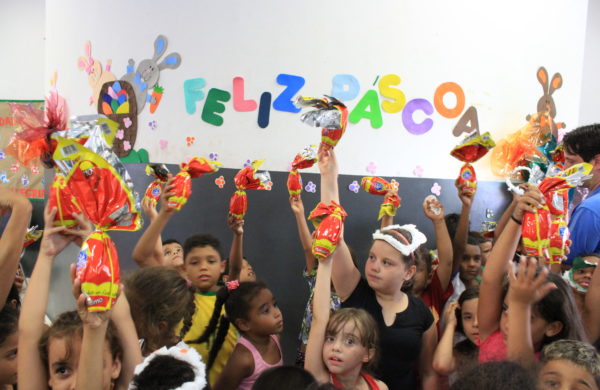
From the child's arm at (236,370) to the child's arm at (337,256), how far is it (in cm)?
48

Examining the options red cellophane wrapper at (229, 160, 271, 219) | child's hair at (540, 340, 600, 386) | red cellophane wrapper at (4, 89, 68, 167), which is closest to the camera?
child's hair at (540, 340, 600, 386)

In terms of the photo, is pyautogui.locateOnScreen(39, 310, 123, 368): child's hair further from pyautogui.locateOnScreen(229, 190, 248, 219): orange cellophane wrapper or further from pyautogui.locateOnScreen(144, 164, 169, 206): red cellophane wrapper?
pyautogui.locateOnScreen(229, 190, 248, 219): orange cellophane wrapper

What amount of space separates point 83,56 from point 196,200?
1.49m

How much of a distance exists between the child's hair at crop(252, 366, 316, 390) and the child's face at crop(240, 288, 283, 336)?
0.71 m

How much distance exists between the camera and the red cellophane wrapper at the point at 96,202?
1.45 m

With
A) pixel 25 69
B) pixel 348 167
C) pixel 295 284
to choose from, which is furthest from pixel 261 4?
pixel 25 69

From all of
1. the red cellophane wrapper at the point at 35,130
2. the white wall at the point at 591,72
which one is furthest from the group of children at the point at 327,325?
the white wall at the point at 591,72

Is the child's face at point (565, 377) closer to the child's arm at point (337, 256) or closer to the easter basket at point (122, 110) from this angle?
the child's arm at point (337, 256)

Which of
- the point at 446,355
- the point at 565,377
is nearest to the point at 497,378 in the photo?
the point at 565,377

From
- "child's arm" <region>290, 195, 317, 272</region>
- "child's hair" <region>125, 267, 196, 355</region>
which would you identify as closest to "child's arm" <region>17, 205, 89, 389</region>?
"child's hair" <region>125, 267, 196, 355</region>

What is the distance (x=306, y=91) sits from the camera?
313cm

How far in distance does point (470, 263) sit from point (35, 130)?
2374 millimetres

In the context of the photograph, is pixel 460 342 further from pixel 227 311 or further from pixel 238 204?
pixel 238 204

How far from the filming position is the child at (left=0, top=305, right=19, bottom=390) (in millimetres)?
1758
